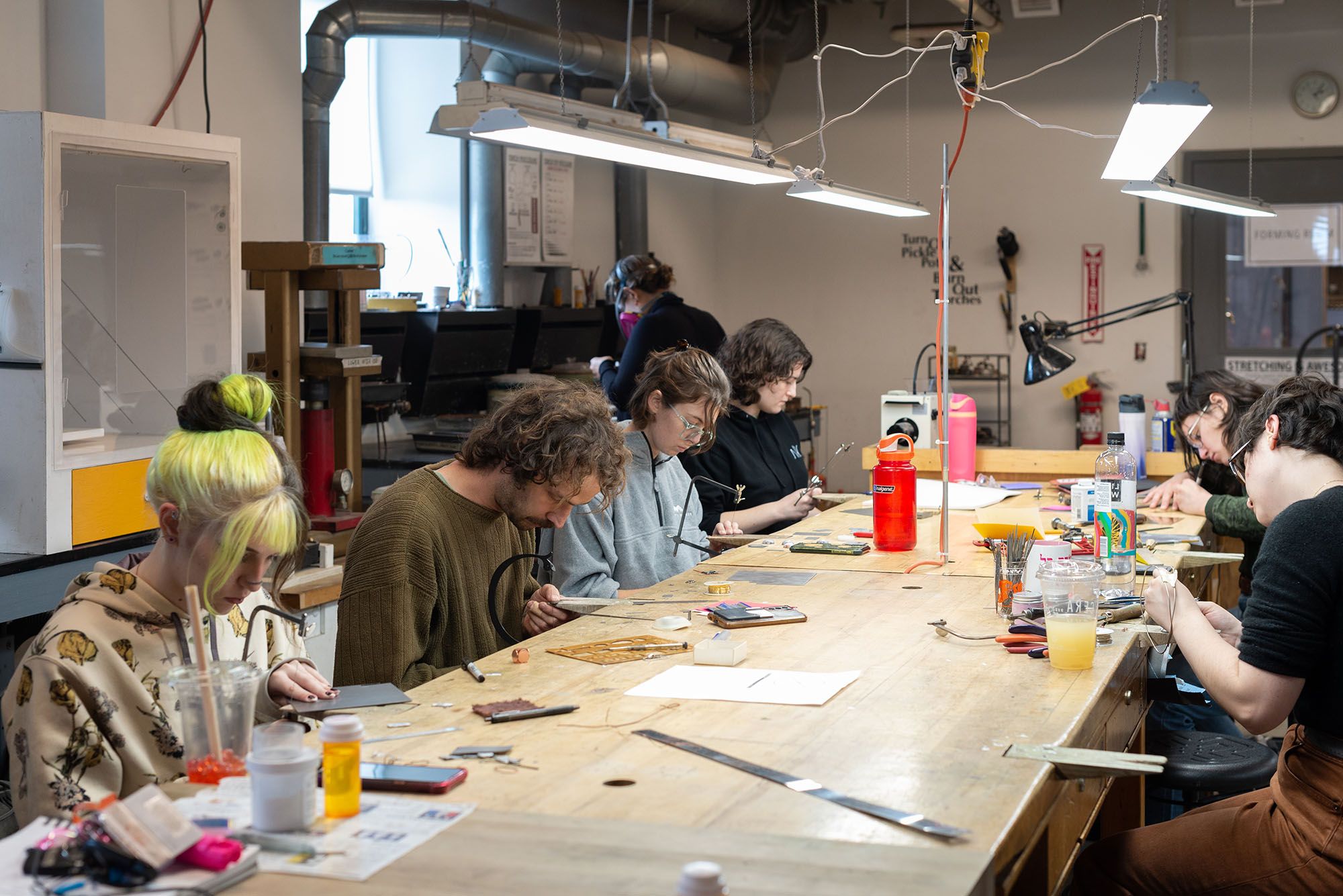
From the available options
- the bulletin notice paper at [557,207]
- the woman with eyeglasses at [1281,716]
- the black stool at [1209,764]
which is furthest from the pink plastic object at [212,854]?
the bulletin notice paper at [557,207]

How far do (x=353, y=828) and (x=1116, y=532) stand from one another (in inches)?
81.1

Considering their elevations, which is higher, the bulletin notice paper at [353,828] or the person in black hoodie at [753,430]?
the person in black hoodie at [753,430]

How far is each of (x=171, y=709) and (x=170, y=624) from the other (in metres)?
0.12

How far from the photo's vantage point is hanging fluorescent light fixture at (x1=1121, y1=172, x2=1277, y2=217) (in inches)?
164

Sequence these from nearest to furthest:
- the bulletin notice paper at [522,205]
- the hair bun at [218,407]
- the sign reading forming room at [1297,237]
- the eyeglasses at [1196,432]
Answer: the hair bun at [218,407] → the eyeglasses at [1196,432] → the bulletin notice paper at [522,205] → the sign reading forming room at [1297,237]

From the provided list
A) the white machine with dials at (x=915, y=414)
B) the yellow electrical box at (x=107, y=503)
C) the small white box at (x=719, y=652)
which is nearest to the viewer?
the small white box at (x=719, y=652)

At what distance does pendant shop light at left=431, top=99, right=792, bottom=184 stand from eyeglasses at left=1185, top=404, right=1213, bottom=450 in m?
1.72

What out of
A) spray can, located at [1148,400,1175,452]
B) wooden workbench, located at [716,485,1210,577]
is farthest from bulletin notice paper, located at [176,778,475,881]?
spray can, located at [1148,400,1175,452]

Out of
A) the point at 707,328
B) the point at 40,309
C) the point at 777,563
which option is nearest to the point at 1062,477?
the point at 707,328

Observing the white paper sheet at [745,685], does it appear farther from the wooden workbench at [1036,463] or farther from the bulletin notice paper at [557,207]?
the bulletin notice paper at [557,207]

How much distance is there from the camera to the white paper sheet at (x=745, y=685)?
6.66 ft

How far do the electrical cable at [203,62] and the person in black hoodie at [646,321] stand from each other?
171 centimetres

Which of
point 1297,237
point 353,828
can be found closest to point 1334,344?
point 1297,237

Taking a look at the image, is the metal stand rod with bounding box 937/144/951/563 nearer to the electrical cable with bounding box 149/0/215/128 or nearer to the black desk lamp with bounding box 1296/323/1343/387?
the electrical cable with bounding box 149/0/215/128
